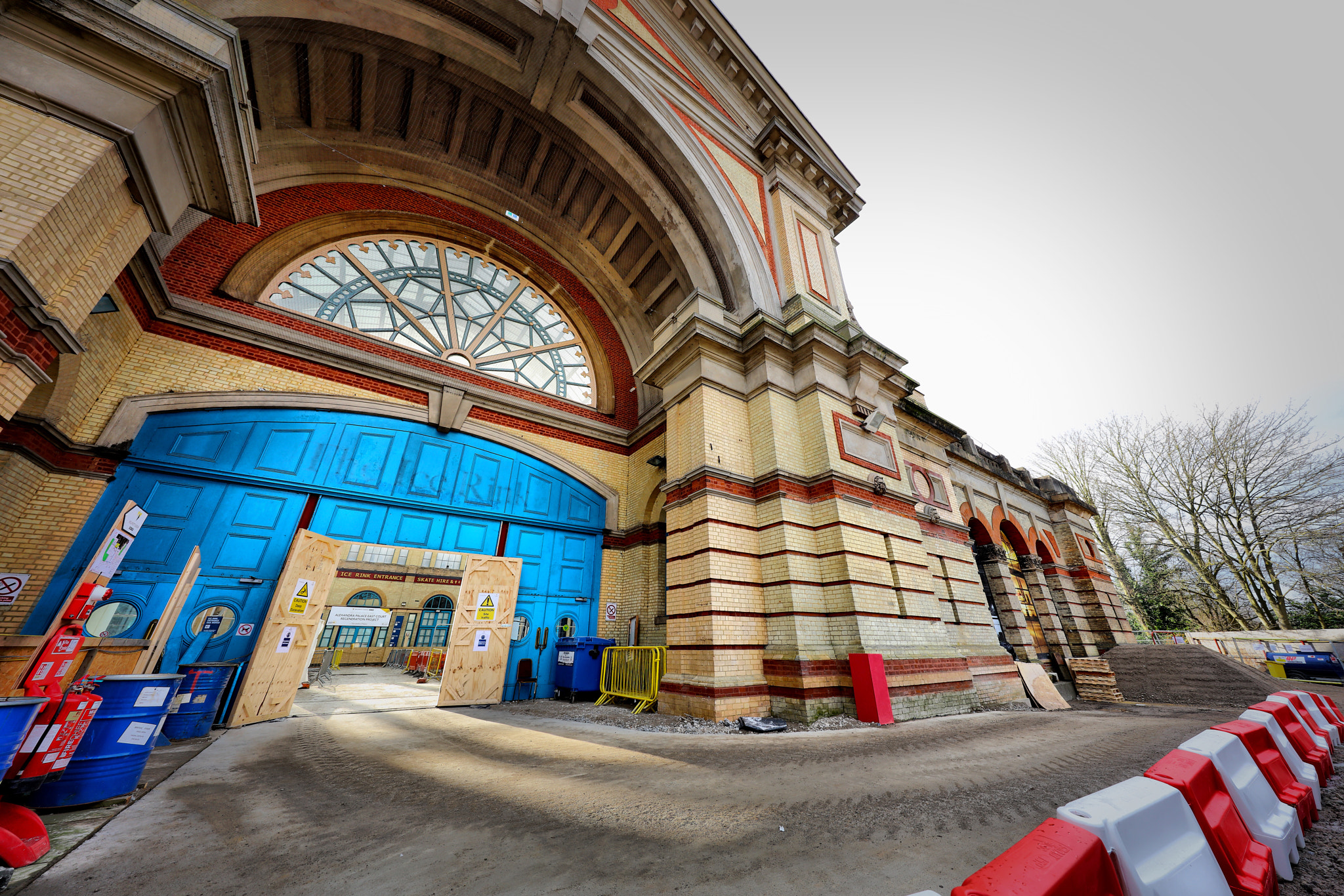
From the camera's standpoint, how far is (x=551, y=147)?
11.3 m

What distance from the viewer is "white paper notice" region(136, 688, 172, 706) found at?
3.29m

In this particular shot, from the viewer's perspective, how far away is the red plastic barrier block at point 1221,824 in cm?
169

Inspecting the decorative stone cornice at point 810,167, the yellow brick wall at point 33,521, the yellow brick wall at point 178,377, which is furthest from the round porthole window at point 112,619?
the decorative stone cornice at point 810,167

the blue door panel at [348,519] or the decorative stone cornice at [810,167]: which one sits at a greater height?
the decorative stone cornice at [810,167]

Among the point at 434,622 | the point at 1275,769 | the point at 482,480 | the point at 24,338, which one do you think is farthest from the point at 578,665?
the point at 434,622

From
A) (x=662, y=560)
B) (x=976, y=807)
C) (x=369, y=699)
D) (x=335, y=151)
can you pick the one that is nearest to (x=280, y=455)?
(x=369, y=699)

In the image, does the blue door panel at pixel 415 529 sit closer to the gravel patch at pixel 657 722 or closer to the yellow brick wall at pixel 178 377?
the yellow brick wall at pixel 178 377

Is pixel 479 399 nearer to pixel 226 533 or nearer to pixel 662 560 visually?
pixel 226 533

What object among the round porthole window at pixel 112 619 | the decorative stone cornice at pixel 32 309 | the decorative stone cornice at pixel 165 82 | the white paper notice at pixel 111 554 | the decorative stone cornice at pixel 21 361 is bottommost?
the round porthole window at pixel 112 619

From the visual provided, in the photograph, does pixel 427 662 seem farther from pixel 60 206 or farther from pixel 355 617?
pixel 60 206

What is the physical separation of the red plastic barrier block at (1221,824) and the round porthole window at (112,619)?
1053 cm

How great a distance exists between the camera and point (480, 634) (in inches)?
361

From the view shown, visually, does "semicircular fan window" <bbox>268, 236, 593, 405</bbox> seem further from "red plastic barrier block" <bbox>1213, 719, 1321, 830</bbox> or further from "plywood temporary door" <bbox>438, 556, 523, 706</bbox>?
"red plastic barrier block" <bbox>1213, 719, 1321, 830</bbox>

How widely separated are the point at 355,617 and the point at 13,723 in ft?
50.1
